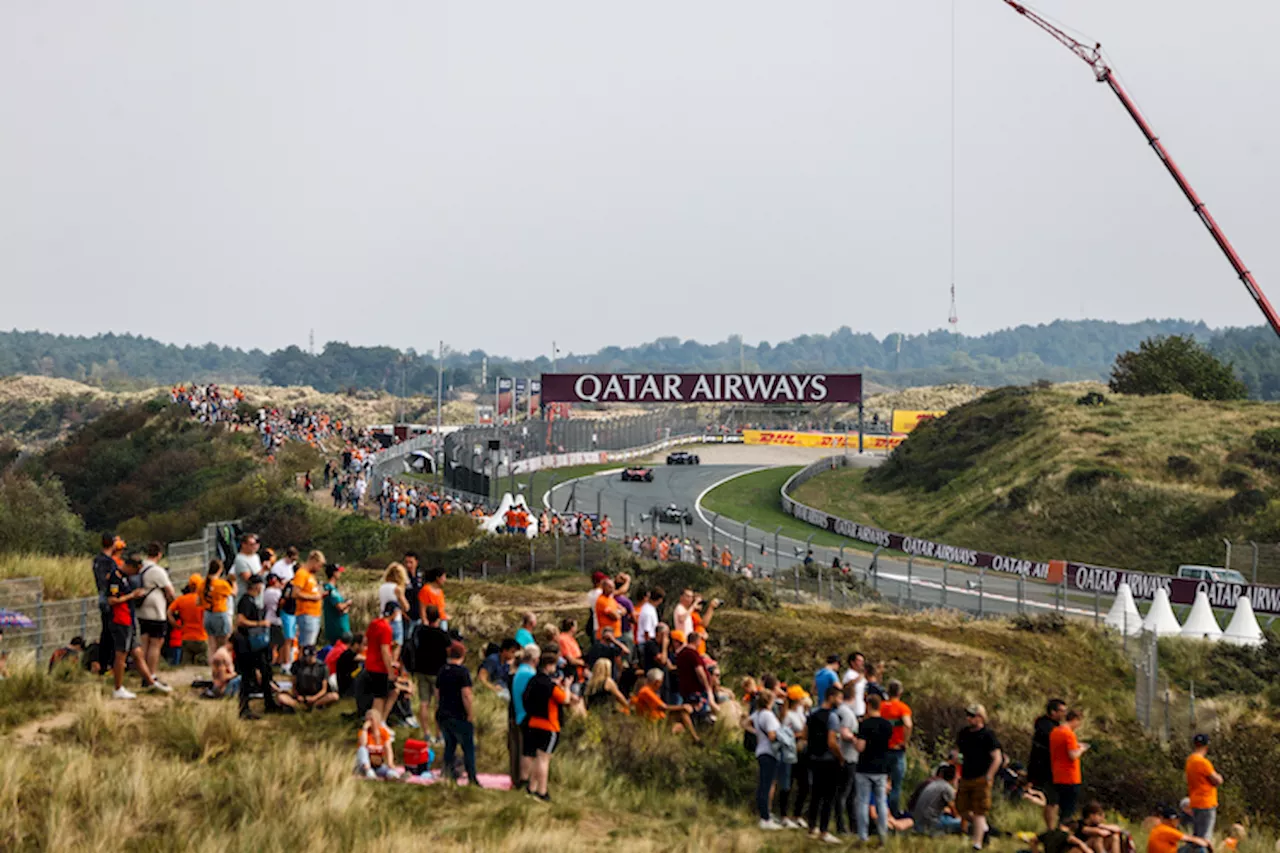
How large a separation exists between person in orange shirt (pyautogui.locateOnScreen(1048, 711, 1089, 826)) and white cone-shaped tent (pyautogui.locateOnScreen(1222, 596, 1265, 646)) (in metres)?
18.2

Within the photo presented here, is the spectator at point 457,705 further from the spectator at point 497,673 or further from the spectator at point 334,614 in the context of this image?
the spectator at point 334,614

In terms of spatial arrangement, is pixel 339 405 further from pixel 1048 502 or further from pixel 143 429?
pixel 1048 502

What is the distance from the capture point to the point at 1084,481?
170ft

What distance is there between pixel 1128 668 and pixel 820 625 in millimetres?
7050

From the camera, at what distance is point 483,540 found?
113 feet

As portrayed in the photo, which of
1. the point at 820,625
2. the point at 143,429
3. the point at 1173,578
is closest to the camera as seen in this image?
the point at 820,625

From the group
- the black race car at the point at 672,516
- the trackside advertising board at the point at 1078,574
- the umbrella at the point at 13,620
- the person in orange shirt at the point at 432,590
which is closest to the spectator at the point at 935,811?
the person in orange shirt at the point at 432,590

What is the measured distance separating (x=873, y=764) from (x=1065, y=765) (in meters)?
1.81

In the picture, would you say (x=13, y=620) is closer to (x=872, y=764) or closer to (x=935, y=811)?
(x=872, y=764)

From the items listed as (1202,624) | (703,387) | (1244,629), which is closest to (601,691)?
(1202,624)

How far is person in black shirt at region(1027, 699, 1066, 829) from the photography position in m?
11.6

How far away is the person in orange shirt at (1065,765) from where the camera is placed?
11477 mm

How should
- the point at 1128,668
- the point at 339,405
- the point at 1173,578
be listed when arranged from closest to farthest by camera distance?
the point at 1128,668
the point at 1173,578
the point at 339,405

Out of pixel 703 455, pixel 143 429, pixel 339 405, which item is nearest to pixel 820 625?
pixel 143 429
